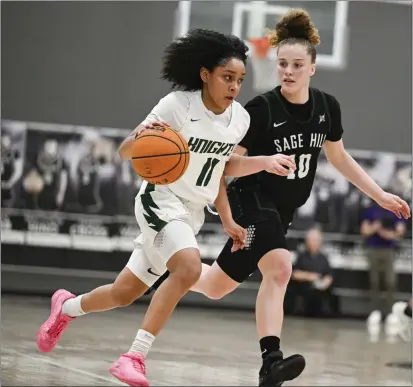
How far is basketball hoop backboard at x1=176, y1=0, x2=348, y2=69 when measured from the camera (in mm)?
13102

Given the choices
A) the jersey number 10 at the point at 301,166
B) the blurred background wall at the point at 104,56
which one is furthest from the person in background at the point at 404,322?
the blurred background wall at the point at 104,56

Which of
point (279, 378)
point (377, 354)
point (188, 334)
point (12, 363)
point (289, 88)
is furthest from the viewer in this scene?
point (188, 334)

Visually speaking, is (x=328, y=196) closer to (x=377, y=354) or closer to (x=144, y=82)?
(x=144, y=82)

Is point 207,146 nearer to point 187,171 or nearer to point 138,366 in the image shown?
point 187,171

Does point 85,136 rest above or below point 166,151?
below

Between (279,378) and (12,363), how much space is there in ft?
7.06

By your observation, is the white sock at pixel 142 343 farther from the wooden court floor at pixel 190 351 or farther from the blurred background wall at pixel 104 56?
the blurred background wall at pixel 104 56

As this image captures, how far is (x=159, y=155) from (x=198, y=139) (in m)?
0.36

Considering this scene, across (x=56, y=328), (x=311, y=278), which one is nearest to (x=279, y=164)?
(x=56, y=328)

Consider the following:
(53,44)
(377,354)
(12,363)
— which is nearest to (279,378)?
(12,363)

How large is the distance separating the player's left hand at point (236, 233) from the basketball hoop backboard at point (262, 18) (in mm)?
7960

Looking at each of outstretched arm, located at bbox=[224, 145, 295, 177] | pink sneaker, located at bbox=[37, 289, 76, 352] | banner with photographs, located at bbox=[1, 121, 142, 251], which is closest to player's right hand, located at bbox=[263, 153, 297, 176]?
outstretched arm, located at bbox=[224, 145, 295, 177]

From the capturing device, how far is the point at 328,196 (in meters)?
13.7

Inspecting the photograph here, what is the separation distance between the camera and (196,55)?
15.5 ft
